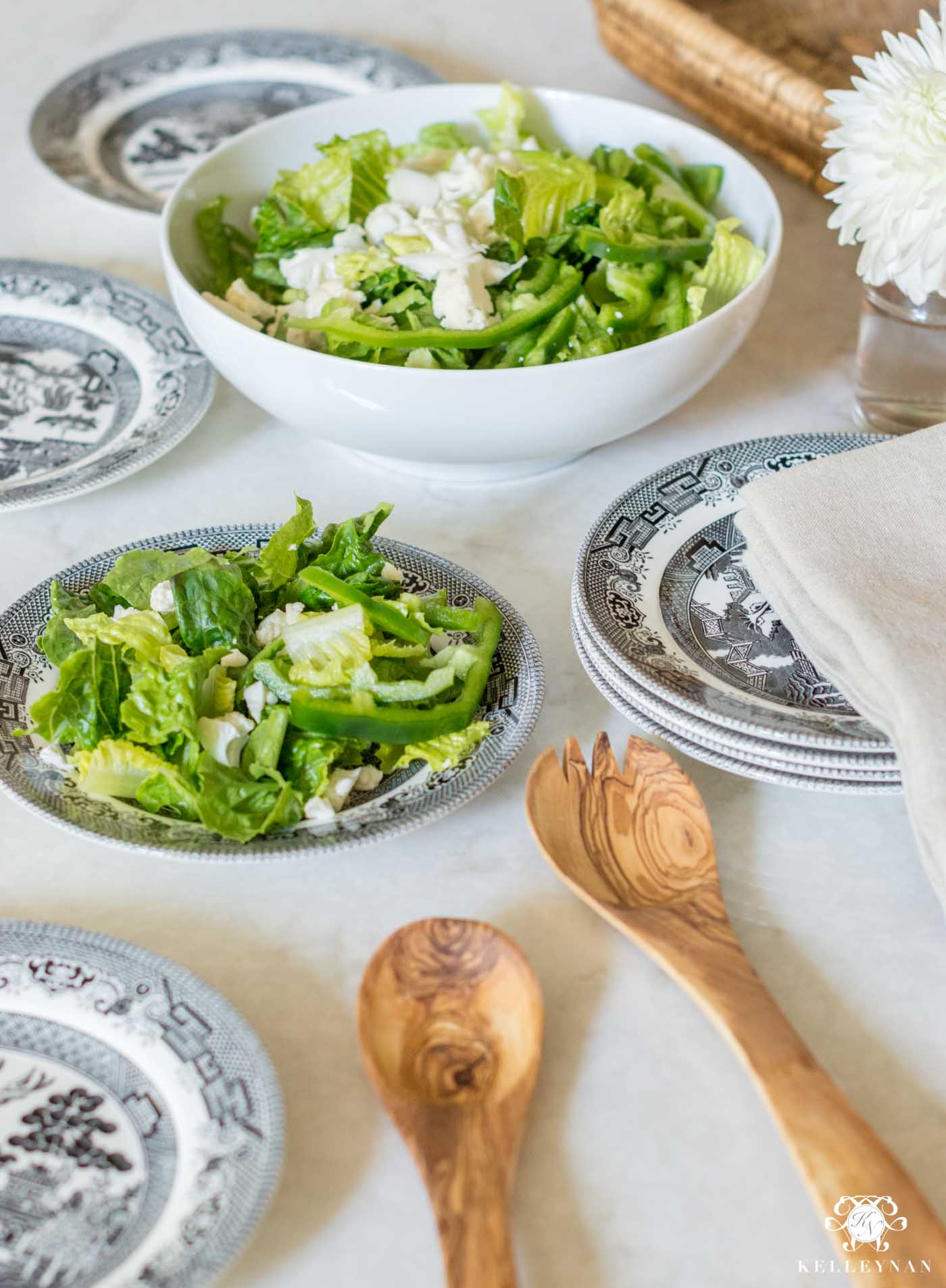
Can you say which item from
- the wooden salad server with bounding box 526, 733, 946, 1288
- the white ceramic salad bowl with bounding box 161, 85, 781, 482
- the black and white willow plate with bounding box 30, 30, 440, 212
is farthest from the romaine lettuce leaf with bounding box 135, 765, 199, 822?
the black and white willow plate with bounding box 30, 30, 440, 212

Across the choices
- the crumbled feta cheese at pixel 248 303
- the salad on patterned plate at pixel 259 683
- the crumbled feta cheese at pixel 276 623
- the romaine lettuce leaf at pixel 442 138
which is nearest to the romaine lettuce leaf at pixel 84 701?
the salad on patterned plate at pixel 259 683

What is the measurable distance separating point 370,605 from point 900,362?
625 millimetres

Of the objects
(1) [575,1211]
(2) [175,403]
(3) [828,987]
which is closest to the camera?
(1) [575,1211]

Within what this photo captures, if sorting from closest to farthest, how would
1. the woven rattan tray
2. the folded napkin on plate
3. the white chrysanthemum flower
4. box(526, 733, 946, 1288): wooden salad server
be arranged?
box(526, 733, 946, 1288): wooden salad server, the folded napkin on plate, the white chrysanthemum flower, the woven rattan tray

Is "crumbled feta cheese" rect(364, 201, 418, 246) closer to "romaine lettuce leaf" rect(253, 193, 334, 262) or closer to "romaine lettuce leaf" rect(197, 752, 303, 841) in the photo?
"romaine lettuce leaf" rect(253, 193, 334, 262)

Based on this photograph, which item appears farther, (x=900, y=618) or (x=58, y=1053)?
(x=900, y=618)

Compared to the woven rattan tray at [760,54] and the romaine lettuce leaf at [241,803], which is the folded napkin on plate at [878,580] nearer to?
the romaine lettuce leaf at [241,803]

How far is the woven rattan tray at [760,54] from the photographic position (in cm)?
162

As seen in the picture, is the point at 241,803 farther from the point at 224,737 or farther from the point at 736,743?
the point at 736,743

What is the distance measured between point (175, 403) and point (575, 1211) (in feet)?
2.95

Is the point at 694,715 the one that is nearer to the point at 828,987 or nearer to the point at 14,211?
the point at 828,987

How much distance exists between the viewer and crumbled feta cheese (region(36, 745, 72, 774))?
0.85 meters

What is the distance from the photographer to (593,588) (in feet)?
3.13

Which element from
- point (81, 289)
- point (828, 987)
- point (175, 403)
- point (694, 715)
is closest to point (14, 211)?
point (81, 289)
